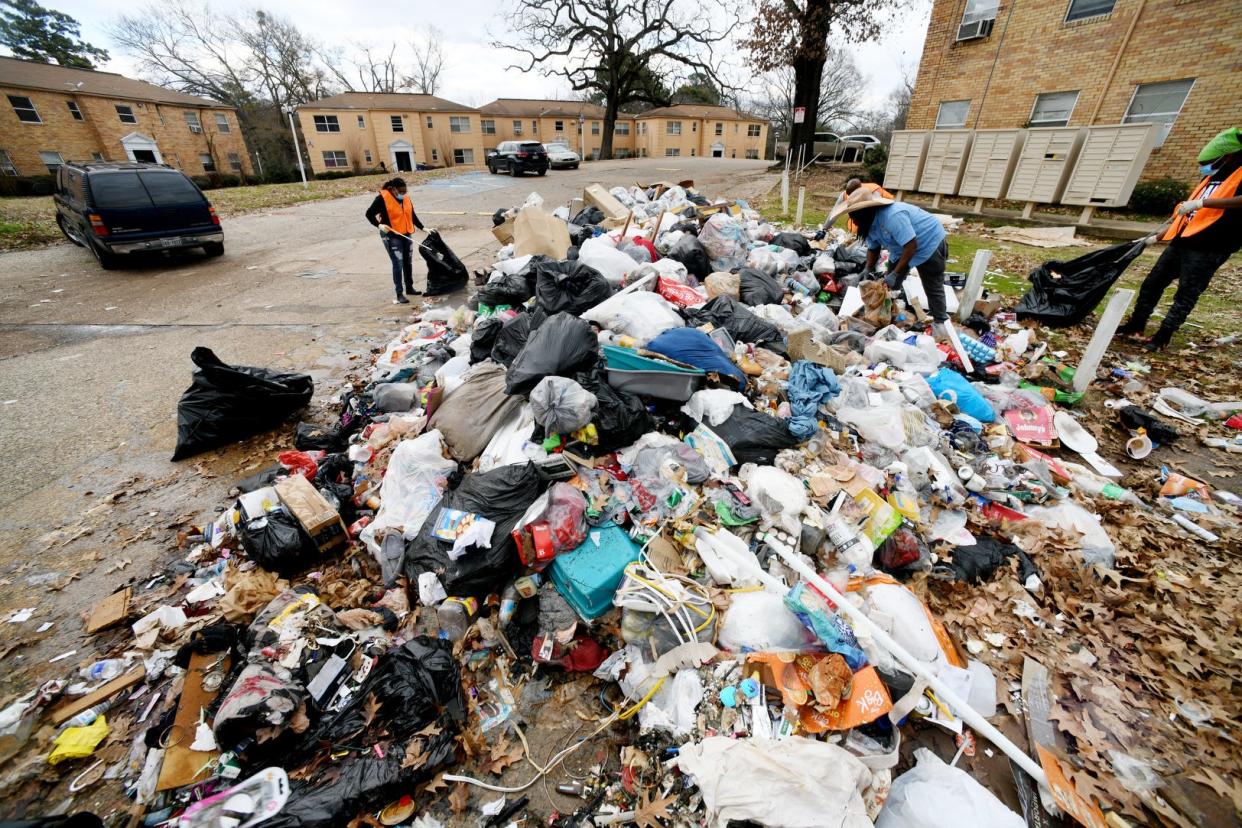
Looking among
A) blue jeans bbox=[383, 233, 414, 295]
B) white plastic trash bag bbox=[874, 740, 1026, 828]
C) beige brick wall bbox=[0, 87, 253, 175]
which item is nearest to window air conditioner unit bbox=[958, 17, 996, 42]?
blue jeans bbox=[383, 233, 414, 295]

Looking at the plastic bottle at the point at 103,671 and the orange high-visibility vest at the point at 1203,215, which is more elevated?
the orange high-visibility vest at the point at 1203,215

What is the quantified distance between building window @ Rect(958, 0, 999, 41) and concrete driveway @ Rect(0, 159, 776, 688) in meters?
12.5

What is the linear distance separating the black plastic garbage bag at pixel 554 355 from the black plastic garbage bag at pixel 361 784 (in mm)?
1877

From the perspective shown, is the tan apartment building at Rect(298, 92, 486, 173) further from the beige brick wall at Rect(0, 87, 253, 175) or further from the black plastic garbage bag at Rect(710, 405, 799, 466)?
the black plastic garbage bag at Rect(710, 405, 799, 466)

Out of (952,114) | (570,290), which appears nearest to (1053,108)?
(952,114)

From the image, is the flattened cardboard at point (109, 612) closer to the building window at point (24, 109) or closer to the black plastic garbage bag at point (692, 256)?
the black plastic garbage bag at point (692, 256)

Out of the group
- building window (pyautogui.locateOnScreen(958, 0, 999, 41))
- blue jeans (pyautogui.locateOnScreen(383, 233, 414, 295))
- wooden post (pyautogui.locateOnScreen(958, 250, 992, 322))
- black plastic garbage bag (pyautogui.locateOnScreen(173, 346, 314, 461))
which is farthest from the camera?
building window (pyautogui.locateOnScreen(958, 0, 999, 41))

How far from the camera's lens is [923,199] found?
40.6 feet

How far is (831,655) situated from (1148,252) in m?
9.82

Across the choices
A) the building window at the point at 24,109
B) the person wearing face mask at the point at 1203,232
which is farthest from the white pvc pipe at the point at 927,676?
the building window at the point at 24,109

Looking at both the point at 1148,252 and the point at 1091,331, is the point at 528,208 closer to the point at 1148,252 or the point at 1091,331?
the point at 1091,331

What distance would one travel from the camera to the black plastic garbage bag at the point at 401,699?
6.34 feet

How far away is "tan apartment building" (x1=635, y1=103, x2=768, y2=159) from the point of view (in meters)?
43.7

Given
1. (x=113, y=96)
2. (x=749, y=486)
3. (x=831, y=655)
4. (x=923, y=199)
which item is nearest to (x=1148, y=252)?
(x=923, y=199)
